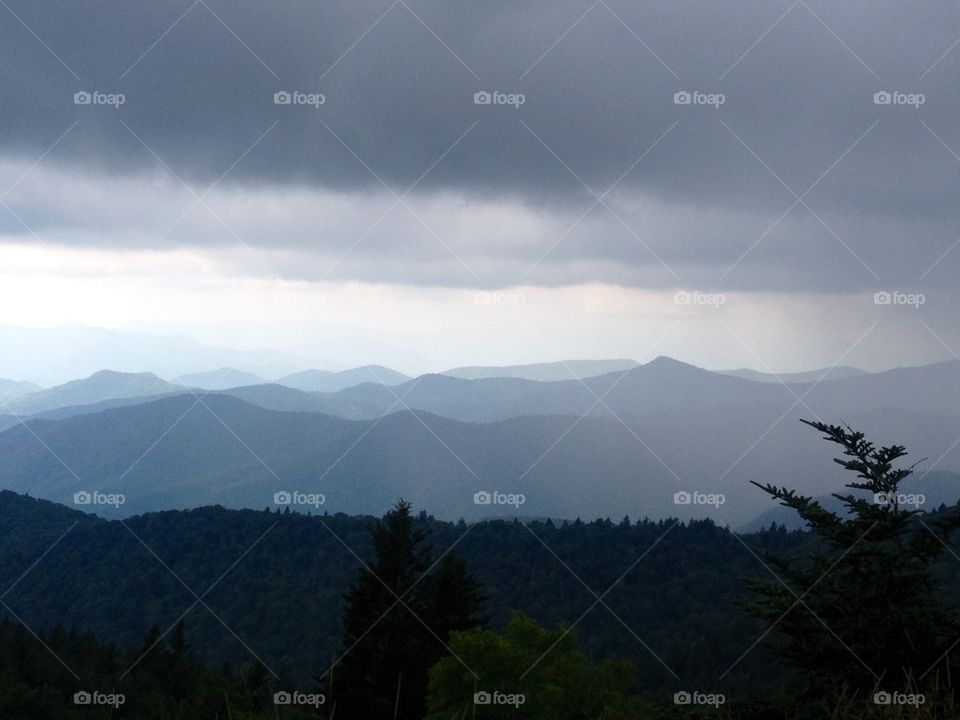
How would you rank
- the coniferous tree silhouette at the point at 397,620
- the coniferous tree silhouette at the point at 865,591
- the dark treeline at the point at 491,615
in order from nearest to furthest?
the coniferous tree silhouette at the point at 865,591 → the dark treeline at the point at 491,615 → the coniferous tree silhouette at the point at 397,620

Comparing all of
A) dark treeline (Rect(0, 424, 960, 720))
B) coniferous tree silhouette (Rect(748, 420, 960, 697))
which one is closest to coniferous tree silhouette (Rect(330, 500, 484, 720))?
dark treeline (Rect(0, 424, 960, 720))

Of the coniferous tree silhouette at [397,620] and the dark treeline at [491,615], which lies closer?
the dark treeline at [491,615]

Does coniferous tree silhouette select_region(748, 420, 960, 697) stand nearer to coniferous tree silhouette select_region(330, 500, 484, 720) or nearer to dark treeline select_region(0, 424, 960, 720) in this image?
dark treeline select_region(0, 424, 960, 720)

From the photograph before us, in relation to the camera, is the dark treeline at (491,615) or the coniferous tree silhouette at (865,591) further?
the dark treeline at (491,615)

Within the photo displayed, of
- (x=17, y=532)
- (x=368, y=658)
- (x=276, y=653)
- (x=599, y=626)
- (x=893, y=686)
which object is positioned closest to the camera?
→ (x=893, y=686)

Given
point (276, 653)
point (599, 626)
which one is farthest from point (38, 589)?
point (599, 626)

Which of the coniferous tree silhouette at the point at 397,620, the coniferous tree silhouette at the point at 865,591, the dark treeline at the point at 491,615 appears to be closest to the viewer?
the coniferous tree silhouette at the point at 865,591

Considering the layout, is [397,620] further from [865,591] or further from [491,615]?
[865,591]

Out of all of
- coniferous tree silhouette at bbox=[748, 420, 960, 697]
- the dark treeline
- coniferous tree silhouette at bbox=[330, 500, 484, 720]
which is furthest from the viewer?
coniferous tree silhouette at bbox=[330, 500, 484, 720]

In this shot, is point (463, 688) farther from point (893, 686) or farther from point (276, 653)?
point (276, 653)

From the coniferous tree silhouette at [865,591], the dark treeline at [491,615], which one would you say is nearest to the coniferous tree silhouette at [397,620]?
the dark treeline at [491,615]

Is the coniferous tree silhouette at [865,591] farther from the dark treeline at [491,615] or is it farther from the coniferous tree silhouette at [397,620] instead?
the coniferous tree silhouette at [397,620]
